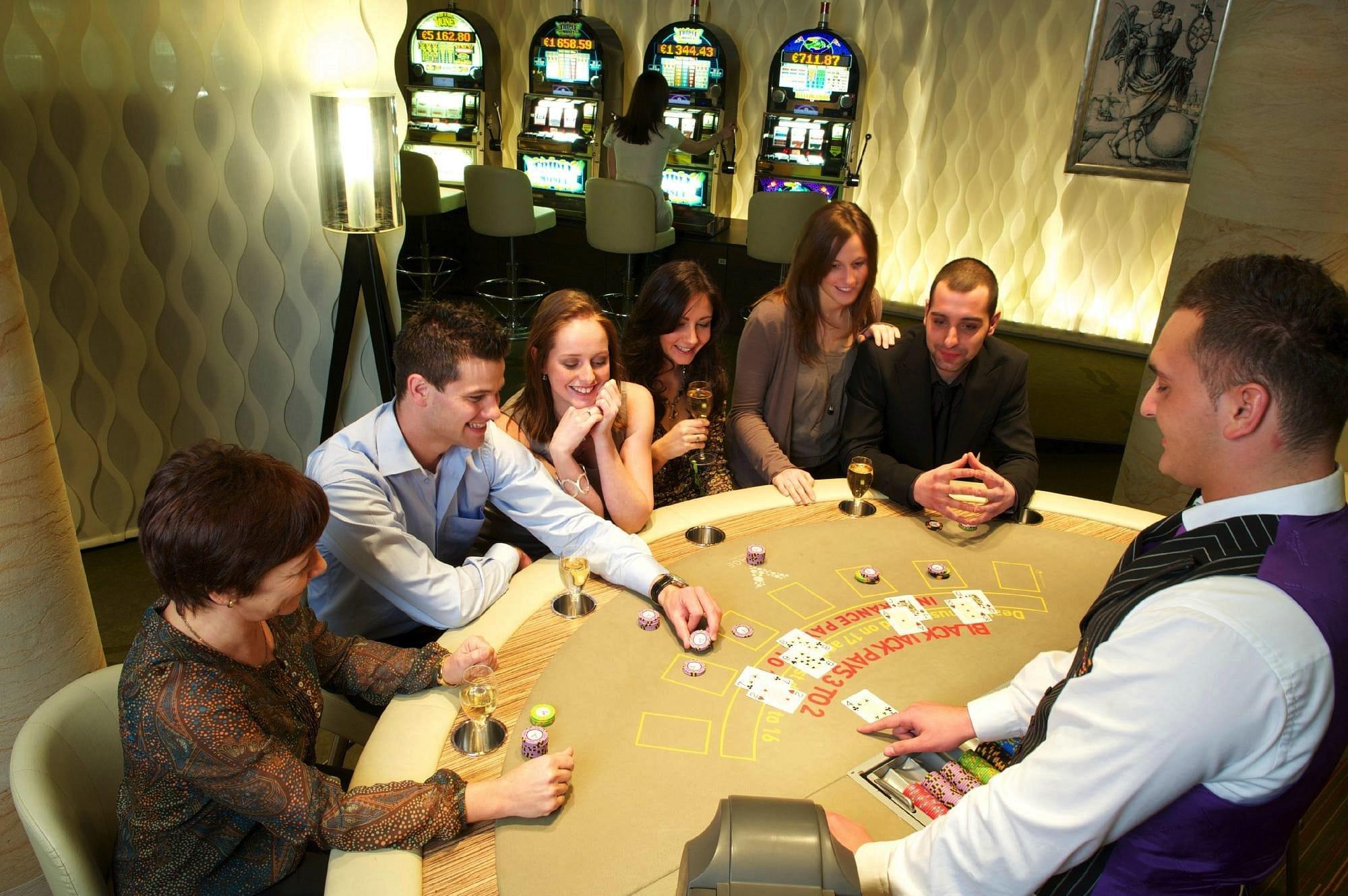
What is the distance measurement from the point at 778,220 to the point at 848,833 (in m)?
5.12

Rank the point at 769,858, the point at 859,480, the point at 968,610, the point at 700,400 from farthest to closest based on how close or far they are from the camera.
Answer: the point at 700,400 < the point at 859,480 < the point at 968,610 < the point at 769,858

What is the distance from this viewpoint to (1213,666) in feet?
3.61

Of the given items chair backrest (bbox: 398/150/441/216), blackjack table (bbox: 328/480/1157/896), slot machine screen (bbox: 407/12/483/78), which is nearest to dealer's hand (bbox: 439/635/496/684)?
blackjack table (bbox: 328/480/1157/896)

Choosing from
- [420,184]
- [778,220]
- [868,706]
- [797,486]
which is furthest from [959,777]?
[420,184]

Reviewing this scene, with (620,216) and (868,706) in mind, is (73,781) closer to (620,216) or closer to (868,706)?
(868,706)

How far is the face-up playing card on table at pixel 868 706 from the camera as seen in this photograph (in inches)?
67.5

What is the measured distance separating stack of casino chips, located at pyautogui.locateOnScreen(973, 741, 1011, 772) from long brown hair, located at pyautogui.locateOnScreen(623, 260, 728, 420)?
5.41ft

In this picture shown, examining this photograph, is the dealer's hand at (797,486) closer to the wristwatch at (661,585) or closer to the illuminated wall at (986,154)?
the wristwatch at (661,585)

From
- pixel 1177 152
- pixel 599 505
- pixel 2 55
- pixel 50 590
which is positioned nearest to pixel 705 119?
pixel 1177 152

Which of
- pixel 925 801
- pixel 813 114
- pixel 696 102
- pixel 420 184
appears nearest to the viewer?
pixel 925 801

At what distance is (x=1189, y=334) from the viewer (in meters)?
1.29

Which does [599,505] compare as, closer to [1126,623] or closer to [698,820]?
[698,820]

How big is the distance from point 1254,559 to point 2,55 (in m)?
4.04

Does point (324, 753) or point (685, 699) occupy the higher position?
point (685, 699)
